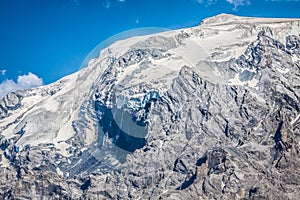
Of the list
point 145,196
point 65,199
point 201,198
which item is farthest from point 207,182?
point 65,199

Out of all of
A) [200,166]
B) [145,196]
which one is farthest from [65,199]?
[200,166]

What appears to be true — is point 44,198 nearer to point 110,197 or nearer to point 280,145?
point 110,197

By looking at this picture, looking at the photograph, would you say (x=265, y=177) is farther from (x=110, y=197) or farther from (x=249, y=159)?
(x=110, y=197)

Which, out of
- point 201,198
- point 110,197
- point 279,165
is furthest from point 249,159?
point 110,197

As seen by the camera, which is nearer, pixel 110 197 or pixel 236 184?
pixel 236 184

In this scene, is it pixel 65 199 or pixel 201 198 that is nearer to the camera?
pixel 201 198

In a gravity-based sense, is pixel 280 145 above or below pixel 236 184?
above

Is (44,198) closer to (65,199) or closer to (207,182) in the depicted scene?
(65,199)

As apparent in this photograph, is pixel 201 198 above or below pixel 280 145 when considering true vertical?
below
